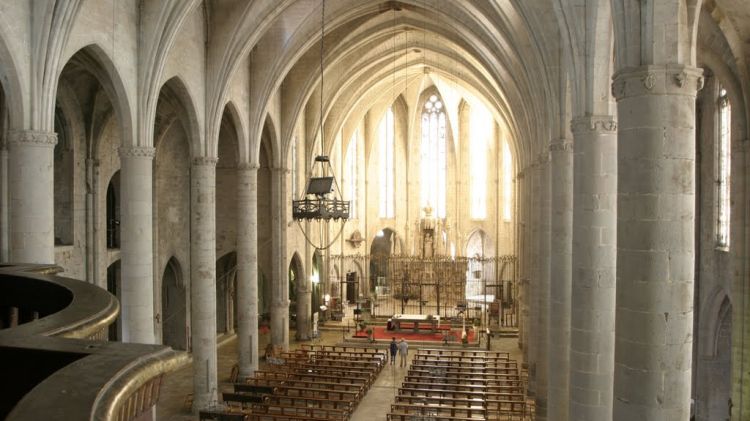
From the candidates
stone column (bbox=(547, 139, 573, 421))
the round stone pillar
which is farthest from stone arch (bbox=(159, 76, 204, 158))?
stone column (bbox=(547, 139, 573, 421))

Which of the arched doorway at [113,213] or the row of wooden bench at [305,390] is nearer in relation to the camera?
the row of wooden bench at [305,390]

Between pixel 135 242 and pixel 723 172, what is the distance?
48.7 feet

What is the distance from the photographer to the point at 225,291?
99.7 feet

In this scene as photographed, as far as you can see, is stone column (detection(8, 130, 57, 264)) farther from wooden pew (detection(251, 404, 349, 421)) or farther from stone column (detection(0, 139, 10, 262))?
wooden pew (detection(251, 404, 349, 421))

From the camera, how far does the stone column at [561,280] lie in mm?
12742

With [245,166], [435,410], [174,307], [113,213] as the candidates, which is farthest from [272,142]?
[435,410]

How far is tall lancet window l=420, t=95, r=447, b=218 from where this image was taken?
1697 inches

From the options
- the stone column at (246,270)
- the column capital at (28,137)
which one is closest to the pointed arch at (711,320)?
the stone column at (246,270)

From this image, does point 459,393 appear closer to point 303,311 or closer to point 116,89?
point 116,89

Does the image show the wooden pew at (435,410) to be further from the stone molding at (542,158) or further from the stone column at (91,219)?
the stone column at (91,219)

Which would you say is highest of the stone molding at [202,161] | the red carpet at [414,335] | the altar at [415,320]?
the stone molding at [202,161]

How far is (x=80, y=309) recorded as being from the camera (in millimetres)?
3434

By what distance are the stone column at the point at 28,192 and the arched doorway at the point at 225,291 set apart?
17.6m

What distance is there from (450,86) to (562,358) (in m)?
29.5
